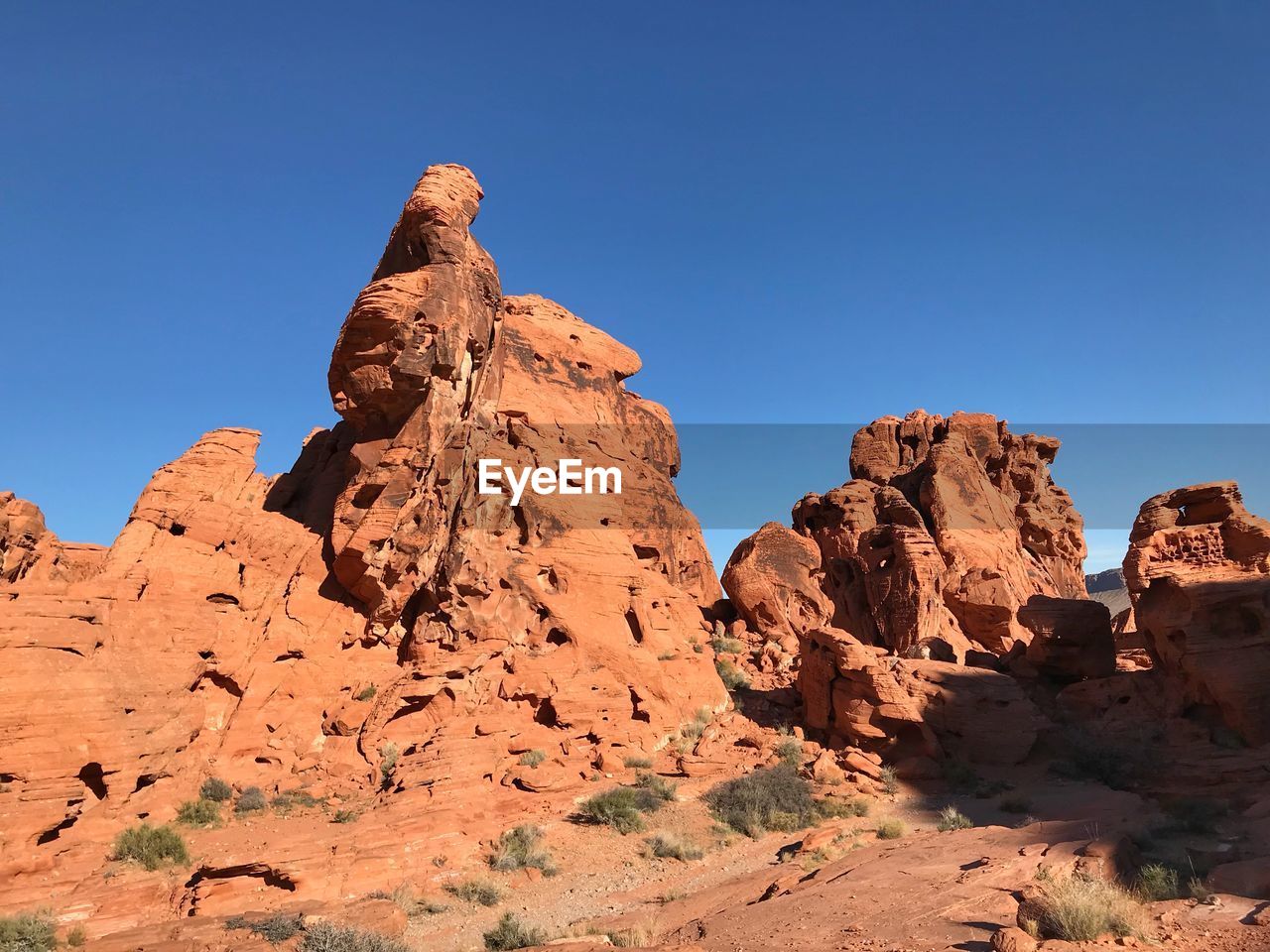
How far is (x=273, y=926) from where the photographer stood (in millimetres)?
9414

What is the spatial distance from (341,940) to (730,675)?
16.6 m

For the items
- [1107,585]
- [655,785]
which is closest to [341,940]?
[655,785]

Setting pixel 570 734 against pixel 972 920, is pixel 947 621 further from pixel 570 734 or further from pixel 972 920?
pixel 972 920

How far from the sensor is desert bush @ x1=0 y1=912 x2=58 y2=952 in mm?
9250

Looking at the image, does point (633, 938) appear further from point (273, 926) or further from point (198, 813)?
point (198, 813)

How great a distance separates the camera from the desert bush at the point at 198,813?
543 inches

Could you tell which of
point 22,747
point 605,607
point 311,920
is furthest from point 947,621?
point 22,747

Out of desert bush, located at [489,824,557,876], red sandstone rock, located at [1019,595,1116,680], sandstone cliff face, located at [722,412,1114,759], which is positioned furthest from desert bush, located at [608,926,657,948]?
red sandstone rock, located at [1019,595,1116,680]

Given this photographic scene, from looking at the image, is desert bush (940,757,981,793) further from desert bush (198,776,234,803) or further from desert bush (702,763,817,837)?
desert bush (198,776,234,803)

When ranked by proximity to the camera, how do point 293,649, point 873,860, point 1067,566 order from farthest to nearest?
1. point 1067,566
2. point 293,649
3. point 873,860

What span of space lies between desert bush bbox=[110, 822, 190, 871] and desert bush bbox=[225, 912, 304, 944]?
338cm

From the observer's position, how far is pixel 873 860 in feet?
36.3

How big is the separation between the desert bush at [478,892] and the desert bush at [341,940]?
2.97m

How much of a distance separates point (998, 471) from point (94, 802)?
3676 centimetres
